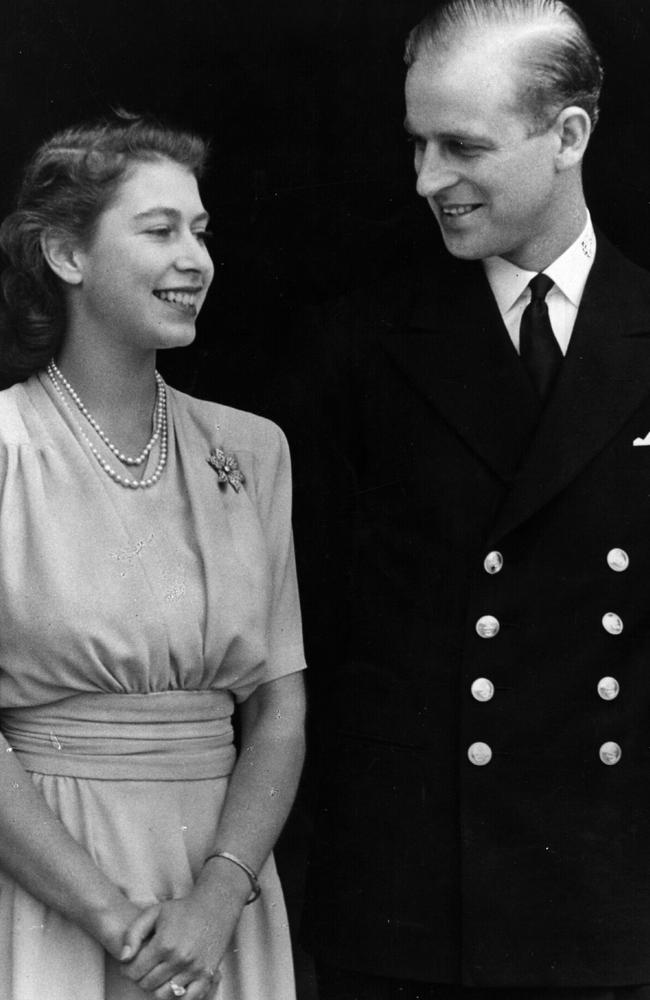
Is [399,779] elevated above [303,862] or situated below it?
above

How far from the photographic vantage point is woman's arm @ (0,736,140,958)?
203cm

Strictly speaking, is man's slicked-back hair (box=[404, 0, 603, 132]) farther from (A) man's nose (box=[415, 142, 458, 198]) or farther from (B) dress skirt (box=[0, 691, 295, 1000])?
(B) dress skirt (box=[0, 691, 295, 1000])

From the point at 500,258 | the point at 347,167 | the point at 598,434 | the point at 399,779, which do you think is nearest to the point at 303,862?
the point at 399,779

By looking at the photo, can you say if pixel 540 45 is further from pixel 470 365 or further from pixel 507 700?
pixel 507 700

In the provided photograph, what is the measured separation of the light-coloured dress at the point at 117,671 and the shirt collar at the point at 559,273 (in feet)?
1.71

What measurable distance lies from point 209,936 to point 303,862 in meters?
0.41

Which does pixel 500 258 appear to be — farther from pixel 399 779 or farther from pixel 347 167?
pixel 399 779

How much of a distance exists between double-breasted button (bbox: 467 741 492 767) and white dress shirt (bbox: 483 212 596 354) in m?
0.57

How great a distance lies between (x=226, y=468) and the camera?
7.50 ft

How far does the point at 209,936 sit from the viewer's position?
2.06 metres

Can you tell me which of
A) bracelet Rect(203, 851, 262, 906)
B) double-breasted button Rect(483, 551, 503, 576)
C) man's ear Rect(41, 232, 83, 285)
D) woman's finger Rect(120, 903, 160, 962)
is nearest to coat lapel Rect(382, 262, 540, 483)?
double-breasted button Rect(483, 551, 503, 576)

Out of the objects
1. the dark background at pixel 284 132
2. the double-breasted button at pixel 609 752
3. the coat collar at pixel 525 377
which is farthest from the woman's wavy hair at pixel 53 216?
the double-breasted button at pixel 609 752

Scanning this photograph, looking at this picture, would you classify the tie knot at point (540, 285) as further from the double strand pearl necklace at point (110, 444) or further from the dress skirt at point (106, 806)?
the dress skirt at point (106, 806)

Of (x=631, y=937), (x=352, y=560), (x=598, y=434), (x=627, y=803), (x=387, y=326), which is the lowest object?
(x=631, y=937)
